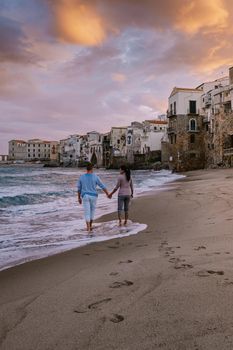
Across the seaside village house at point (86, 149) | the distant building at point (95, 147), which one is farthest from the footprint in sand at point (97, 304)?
the distant building at point (95, 147)

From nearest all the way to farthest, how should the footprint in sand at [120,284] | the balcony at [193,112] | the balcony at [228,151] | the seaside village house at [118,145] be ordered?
the footprint in sand at [120,284] < the balcony at [228,151] < the balcony at [193,112] < the seaside village house at [118,145]

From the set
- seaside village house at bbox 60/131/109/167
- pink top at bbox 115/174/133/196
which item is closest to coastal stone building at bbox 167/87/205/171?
seaside village house at bbox 60/131/109/167

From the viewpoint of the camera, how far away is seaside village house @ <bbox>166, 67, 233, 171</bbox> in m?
51.0

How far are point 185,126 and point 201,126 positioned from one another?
302cm

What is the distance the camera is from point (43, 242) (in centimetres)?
738

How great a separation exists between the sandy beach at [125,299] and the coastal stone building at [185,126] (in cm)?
5640

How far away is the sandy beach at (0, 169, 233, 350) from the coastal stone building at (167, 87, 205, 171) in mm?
56402

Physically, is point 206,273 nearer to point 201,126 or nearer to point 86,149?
point 201,126

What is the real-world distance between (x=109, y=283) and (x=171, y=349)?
5.44 ft

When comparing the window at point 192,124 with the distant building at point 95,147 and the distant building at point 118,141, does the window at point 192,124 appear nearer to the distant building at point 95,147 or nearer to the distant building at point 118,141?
the distant building at point 118,141

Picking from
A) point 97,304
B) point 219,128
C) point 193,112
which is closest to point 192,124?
point 193,112

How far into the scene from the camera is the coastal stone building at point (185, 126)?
61.8 m

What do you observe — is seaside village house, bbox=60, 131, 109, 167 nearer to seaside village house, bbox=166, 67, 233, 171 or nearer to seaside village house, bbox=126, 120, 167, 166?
seaside village house, bbox=126, 120, 167, 166


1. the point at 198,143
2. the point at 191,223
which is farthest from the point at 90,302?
the point at 198,143
